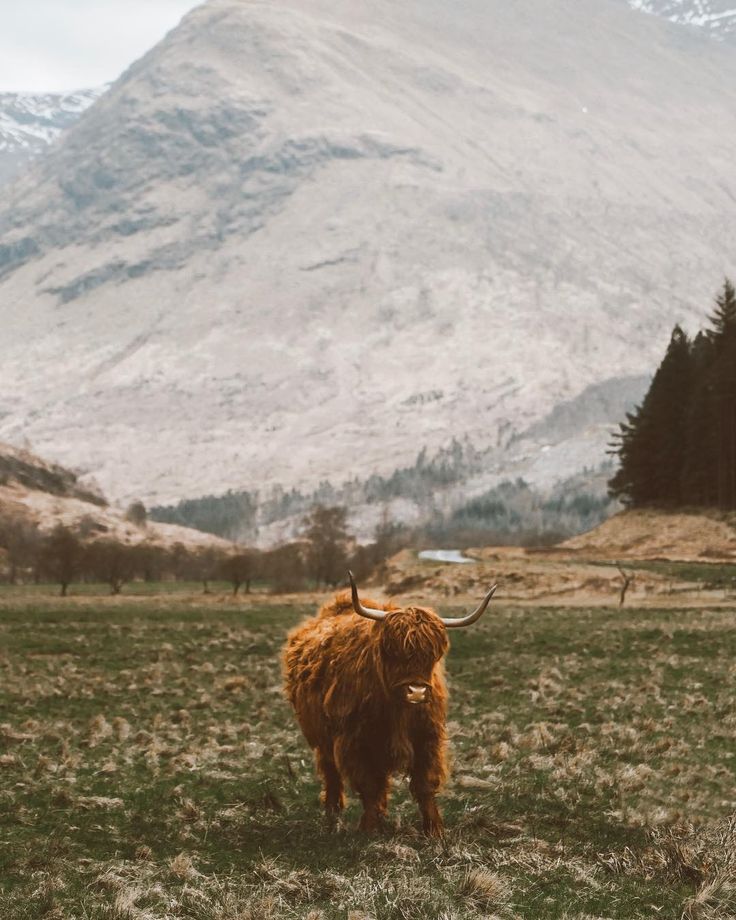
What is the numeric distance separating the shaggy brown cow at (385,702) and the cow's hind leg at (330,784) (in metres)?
0.18

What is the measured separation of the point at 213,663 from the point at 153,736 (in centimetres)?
1124

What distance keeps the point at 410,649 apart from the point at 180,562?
421 feet

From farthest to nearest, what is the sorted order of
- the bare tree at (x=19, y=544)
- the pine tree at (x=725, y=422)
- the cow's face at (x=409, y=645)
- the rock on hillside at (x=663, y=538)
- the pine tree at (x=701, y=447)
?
the bare tree at (x=19, y=544) < the pine tree at (x=701, y=447) < the pine tree at (x=725, y=422) < the rock on hillside at (x=663, y=538) < the cow's face at (x=409, y=645)

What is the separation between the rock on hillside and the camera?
251 feet

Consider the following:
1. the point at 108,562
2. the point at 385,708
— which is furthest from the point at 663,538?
the point at 385,708

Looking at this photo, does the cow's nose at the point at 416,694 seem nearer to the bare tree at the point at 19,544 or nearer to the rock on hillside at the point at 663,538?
the rock on hillside at the point at 663,538

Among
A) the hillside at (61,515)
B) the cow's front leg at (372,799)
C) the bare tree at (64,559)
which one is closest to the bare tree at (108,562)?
the bare tree at (64,559)

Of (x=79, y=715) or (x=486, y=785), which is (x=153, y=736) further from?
(x=486, y=785)

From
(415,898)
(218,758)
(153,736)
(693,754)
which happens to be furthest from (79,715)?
(415,898)

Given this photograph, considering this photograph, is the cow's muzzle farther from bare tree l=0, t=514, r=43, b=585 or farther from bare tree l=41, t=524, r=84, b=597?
bare tree l=0, t=514, r=43, b=585

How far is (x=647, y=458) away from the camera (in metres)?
91.6

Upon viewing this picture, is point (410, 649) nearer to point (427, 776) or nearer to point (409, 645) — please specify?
point (409, 645)

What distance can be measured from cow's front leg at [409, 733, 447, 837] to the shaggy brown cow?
1 centimetres

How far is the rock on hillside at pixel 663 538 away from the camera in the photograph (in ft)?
251
